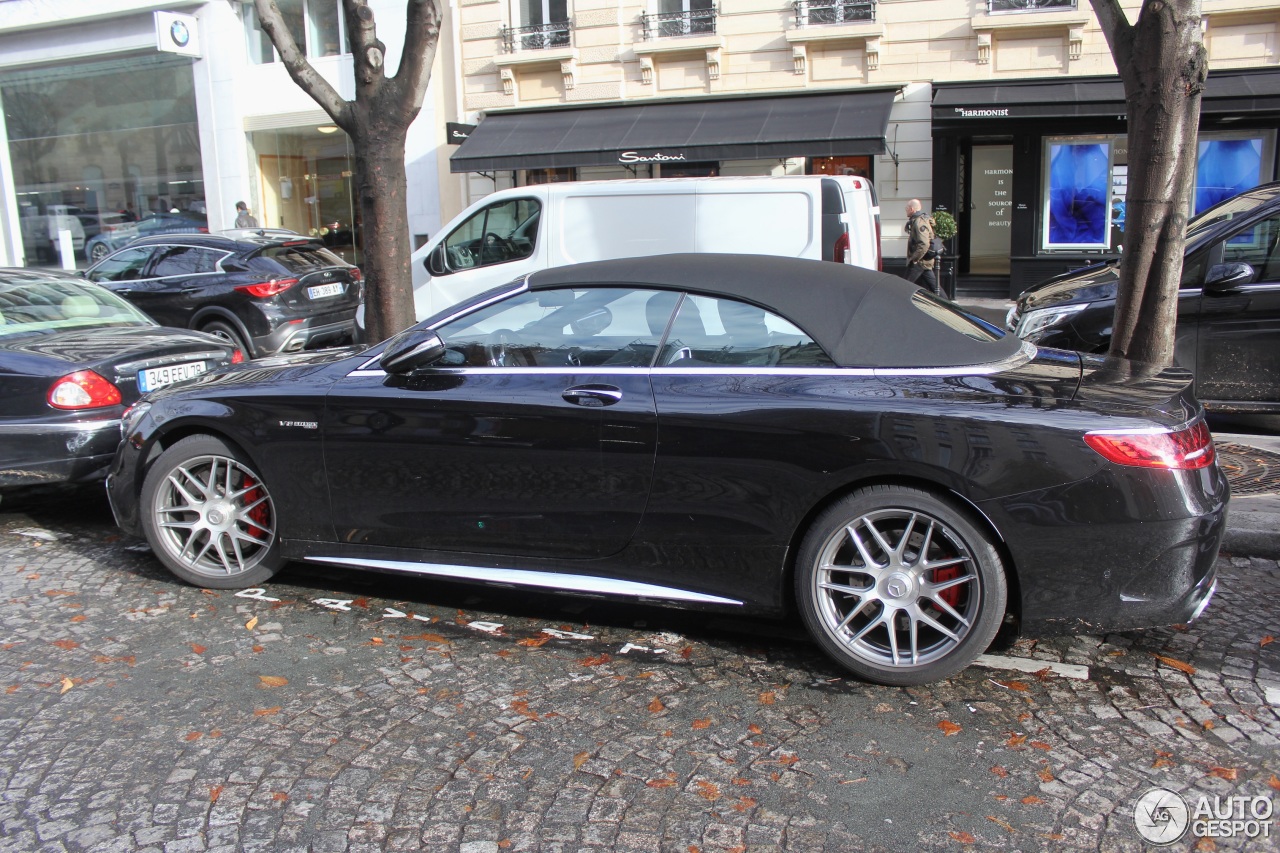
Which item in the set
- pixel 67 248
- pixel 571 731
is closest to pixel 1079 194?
pixel 571 731

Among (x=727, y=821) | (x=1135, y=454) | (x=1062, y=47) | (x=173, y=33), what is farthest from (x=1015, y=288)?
(x=173, y=33)

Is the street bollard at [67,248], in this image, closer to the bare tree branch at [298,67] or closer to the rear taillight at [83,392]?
the bare tree branch at [298,67]

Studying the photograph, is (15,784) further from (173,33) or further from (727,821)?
(173,33)

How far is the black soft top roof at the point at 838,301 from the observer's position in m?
4.02

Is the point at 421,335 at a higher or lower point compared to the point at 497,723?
higher

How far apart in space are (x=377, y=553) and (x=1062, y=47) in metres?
15.3

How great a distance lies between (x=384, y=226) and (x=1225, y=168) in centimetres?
1350

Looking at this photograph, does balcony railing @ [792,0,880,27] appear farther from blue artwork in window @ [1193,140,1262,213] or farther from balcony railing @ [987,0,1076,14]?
blue artwork in window @ [1193,140,1262,213]

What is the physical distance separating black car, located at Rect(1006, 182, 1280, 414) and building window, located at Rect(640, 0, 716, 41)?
1203 cm

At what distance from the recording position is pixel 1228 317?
7.53m

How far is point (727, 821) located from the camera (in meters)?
3.01

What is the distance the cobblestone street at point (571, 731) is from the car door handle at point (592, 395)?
99cm

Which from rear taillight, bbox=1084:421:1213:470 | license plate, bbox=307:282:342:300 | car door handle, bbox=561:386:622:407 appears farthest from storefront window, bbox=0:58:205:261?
rear taillight, bbox=1084:421:1213:470

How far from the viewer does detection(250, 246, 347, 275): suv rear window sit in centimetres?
1177
